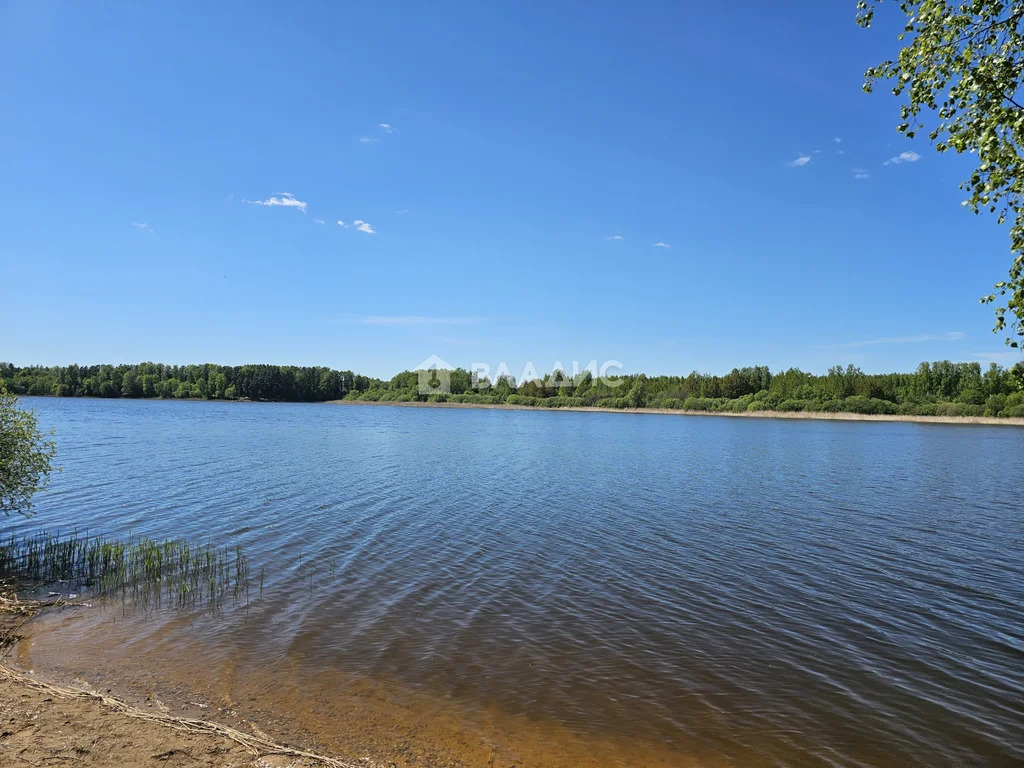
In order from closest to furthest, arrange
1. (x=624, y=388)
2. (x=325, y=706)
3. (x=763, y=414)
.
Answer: (x=325, y=706), (x=763, y=414), (x=624, y=388)

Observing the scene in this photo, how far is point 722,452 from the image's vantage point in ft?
158

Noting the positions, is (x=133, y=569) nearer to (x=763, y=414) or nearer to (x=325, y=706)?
(x=325, y=706)

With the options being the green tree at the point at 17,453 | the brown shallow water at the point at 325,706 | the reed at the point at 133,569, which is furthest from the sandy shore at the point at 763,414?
the green tree at the point at 17,453

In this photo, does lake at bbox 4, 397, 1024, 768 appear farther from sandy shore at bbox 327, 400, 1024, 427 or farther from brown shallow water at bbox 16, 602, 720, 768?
sandy shore at bbox 327, 400, 1024, 427

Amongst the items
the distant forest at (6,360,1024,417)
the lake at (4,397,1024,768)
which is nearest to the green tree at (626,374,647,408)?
the distant forest at (6,360,1024,417)

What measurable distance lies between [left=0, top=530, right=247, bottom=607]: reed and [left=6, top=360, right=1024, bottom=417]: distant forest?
13916cm

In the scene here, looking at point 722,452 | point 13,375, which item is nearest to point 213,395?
point 13,375

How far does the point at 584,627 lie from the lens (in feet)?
34.6

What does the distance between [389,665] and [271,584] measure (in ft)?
16.0

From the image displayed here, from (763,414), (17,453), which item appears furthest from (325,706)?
(763,414)

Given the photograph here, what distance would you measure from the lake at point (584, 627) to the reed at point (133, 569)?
0.73 metres

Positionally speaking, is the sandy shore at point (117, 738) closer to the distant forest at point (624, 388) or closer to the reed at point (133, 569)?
the reed at point (133, 569)

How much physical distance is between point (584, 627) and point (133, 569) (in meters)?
10.2

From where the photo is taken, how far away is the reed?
11742mm
